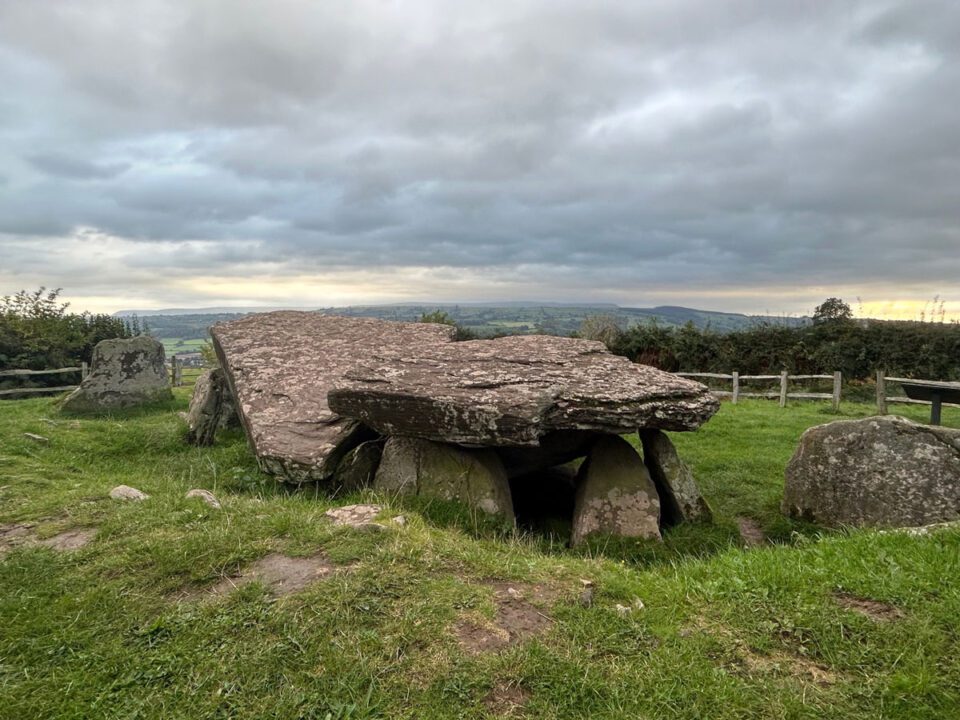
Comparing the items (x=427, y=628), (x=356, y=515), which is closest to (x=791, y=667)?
(x=427, y=628)

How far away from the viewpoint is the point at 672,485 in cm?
812

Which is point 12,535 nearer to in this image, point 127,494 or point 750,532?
point 127,494

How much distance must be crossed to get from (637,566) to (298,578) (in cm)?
329

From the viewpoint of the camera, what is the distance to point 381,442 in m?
8.45

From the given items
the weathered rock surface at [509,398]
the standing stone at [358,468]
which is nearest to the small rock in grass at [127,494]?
the standing stone at [358,468]

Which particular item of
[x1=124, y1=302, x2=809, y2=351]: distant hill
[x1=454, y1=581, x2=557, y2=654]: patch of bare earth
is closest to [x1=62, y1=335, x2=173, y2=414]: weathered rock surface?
[x1=124, y1=302, x2=809, y2=351]: distant hill

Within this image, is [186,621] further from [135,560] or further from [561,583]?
[561,583]

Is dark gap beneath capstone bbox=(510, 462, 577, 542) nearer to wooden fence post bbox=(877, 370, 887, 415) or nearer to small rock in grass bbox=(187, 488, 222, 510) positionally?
small rock in grass bbox=(187, 488, 222, 510)

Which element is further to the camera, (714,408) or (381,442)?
(381,442)

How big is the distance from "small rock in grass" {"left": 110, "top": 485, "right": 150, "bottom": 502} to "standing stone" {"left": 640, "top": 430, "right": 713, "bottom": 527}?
20.6 ft

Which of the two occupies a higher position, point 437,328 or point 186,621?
point 437,328

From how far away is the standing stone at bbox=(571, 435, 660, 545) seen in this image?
7.31m

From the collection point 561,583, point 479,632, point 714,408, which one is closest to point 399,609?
point 479,632

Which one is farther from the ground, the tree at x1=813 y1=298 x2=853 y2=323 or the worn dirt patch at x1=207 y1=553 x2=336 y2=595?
the tree at x1=813 y1=298 x2=853 y2=323
